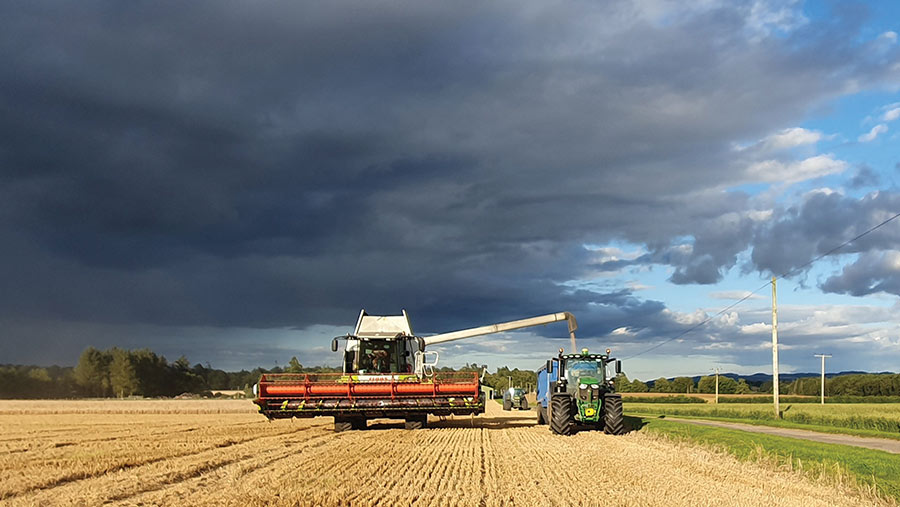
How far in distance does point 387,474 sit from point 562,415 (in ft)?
38.9

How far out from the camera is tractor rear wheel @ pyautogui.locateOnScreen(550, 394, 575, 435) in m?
24.5

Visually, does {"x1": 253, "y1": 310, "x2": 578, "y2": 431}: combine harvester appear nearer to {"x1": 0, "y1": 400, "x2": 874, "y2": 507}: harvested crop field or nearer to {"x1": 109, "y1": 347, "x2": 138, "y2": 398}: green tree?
{"x1": 0, "y1": 400, "x2": 874, "y2": 507}: harvested crop field

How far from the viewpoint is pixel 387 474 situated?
13648 millimetres

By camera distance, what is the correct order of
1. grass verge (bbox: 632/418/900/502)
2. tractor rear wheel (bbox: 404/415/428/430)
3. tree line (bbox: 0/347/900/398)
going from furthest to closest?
1. tree line (bbox: 0/347/900/398)
2. tractor rear wheel (bbox: 404/415/428/430)
3. grass verge (bbox: 632/418/900/502)

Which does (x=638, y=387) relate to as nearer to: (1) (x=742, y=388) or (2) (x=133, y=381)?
(1) (x=742, y=388)

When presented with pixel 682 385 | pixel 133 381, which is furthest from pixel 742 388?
pixel 133 381

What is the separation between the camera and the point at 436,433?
2462cm

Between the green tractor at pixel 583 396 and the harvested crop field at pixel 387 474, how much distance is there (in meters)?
3.29

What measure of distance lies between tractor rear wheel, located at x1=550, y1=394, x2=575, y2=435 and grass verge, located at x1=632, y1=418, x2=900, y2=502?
313 centimetres

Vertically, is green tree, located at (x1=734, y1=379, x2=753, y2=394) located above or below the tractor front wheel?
below

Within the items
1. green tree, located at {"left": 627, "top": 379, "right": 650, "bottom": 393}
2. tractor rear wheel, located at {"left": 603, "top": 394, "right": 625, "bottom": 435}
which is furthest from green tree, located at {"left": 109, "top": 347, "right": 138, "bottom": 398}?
tractor rear wheel, located at {"left": 603, "top": 394, "right": 625, "bottom": 435}

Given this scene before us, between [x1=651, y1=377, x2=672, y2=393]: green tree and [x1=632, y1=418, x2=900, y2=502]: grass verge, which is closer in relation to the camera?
[x1=632, y1=418, x2=900, y2=502]: grass verge

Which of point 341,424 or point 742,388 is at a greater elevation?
point 341,424

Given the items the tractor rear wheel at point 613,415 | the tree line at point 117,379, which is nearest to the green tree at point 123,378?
the tree line at point 117,379
